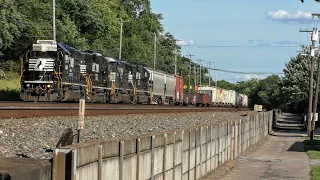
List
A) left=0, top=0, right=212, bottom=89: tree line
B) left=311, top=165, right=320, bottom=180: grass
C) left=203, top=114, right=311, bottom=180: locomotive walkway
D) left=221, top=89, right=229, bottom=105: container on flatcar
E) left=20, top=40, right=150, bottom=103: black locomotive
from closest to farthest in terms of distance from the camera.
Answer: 1. left=311, top=165, right=320, bottom=180: grass
2. left=203, top=114, right=311, bottom=180: locomotive walkway
3. left=20, top=40, right=150, bottom=103: black locomotive
4. left=0, top=0, right=212, bottom=89: tree line
5. left=221, top=89, right=229, bottom=105: container on flatcar

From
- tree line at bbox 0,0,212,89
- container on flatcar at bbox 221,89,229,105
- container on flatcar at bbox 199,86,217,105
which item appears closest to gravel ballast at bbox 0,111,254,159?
tree line at bbox 0,0,212,89

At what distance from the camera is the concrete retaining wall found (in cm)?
688

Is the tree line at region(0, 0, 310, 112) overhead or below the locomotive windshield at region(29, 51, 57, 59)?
overhead

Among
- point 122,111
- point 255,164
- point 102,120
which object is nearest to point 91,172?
point 102,120

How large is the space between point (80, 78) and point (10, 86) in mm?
20502

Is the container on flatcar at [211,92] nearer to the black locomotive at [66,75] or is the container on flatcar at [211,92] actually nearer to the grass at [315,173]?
the black locomotive at [66,75]

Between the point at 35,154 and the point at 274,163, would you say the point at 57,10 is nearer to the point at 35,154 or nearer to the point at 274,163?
the point at 274,163

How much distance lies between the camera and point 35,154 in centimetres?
963

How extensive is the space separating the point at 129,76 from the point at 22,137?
31.1 metres

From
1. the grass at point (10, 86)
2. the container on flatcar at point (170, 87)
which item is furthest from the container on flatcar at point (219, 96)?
the grass at point (10, 86)

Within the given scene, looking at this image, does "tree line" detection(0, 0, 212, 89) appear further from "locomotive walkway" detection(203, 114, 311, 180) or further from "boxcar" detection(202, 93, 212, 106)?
"locomotive walkway" detection(203, 114, 311, 180)

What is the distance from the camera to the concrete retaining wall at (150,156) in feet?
22.6

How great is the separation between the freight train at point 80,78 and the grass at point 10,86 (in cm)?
607

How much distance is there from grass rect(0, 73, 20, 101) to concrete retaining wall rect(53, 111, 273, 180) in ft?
63.4
